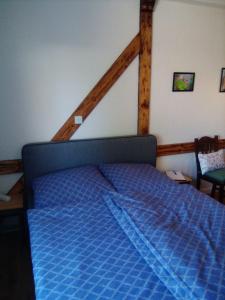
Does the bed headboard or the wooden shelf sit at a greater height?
the bed headboard

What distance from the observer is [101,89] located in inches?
105

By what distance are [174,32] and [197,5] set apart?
43cm

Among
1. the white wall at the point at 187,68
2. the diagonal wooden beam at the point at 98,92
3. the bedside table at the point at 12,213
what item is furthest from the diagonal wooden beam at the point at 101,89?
the bedside table at the point at 12,213

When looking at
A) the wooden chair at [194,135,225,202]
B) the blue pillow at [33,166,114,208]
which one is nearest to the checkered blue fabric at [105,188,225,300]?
the blue pillow at [33,166,114,208]

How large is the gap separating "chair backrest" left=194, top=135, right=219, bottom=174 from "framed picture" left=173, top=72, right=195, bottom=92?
689mm

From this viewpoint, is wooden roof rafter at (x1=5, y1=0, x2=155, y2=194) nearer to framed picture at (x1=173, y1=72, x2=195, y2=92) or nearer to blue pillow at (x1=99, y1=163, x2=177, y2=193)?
framed picture at (x1=173, y1=72, x2=195, y2=92)

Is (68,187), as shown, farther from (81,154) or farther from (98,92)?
(98,92)

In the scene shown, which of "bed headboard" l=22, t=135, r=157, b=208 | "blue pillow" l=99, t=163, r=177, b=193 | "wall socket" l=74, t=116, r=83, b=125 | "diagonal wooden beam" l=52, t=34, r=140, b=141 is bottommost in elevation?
"blue pillow" l=99, t=163, r=177, b=193

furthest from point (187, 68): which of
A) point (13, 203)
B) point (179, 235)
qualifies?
point (13, 203)

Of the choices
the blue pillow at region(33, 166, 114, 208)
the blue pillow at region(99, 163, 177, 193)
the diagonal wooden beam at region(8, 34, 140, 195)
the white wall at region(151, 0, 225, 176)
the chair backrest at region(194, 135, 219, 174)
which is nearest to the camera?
the blue pillow at region(33, 166, 114, 208)

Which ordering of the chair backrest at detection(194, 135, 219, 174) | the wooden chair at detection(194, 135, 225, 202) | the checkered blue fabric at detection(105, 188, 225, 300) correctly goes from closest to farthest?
the checkered blue fabric at detection(105, 188, 225, 300) < the wooden chair at detection(194, 135, 225, 202) < the chair backrest at detection(194, 135, 219, 174)

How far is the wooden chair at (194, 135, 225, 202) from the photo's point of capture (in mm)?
2953

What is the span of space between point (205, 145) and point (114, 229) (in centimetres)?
213

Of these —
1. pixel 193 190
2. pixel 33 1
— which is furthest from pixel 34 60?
pixel 193 190
